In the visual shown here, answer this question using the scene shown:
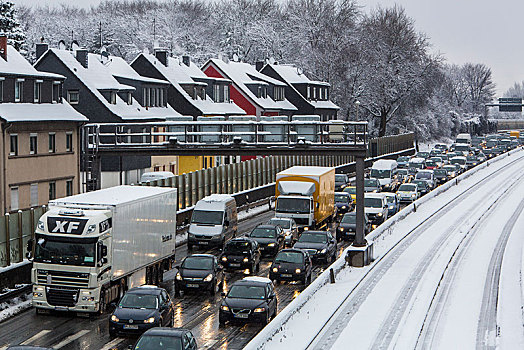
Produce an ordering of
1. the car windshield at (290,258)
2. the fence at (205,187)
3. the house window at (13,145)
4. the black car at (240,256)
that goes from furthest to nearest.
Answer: the house window at (13,145) → the black car at (240,256) → the car windshield at (290,258) → the fence at (205,187)

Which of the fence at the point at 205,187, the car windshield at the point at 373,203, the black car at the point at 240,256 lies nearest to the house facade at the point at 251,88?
the fence at the point at 205,187

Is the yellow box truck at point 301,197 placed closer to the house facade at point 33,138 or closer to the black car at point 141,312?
the house facade at point 33,138

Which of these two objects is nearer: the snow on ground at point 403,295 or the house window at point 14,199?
the snow on ground at point 403,295

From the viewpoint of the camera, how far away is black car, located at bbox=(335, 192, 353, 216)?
2368 inches

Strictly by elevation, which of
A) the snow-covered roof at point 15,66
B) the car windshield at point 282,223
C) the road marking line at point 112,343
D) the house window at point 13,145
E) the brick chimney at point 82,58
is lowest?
the road marking line at point 112,343

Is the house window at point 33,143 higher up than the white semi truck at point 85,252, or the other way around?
the house window at point 33,143

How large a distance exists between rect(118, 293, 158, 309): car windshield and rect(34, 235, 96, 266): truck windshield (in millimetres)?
3030

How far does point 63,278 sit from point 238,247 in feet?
36.4

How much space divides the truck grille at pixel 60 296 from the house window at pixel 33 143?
72.4 feet

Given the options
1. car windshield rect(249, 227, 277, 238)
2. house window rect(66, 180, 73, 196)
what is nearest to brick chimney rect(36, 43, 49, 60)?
house window rect(66, 180, 73, 196)

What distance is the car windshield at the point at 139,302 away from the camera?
26.7 metres

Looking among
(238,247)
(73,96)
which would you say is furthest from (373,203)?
(73,96)

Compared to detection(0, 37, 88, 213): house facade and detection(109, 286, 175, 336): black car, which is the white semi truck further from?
detection(0, 37, 88, 213): house facade

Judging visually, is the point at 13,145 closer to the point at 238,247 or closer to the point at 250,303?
the point at 238,247
